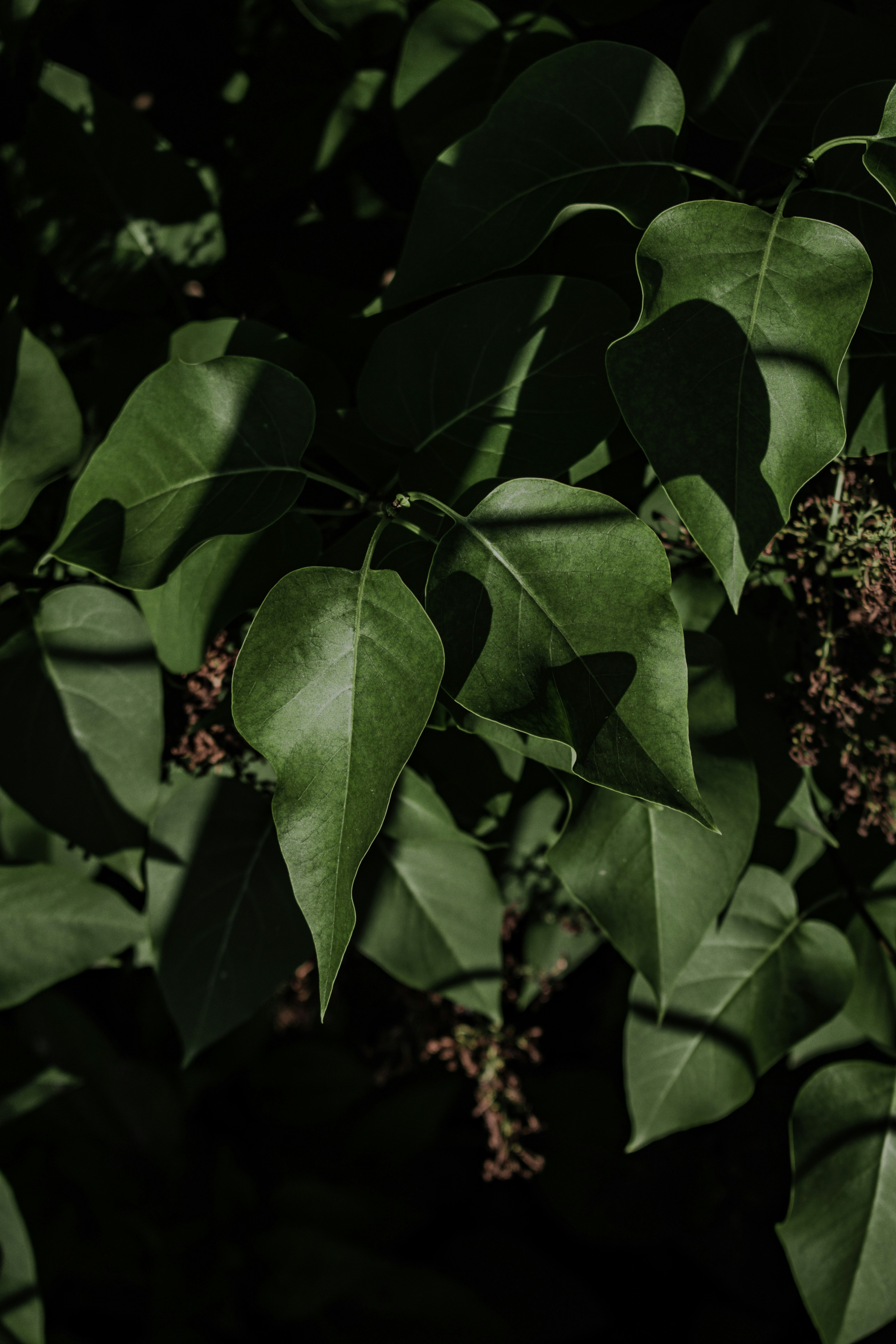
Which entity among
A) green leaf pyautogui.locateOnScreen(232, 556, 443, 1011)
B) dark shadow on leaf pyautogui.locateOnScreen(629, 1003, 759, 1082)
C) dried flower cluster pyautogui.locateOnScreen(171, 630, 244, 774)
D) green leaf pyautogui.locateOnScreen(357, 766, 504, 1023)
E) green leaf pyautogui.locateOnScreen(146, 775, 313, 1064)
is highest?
green leaf pyautogui.locateOnScreen(232, 556, 443, 1011)

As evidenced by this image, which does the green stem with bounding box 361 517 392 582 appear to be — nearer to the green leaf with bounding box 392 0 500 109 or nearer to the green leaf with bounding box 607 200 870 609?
the green leaf with bounding box 607 200 870 609

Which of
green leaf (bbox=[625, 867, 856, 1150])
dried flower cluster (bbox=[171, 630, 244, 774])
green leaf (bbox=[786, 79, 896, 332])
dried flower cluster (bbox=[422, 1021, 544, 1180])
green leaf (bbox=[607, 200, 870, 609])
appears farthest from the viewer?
dried flower cluster (bbox=[422, 1021, 544, 1180])

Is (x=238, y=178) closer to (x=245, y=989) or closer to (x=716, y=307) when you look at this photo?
(x=716, y=307)

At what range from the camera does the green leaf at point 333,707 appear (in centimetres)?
46

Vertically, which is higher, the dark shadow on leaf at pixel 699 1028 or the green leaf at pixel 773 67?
the green leaf at pixel 773 67

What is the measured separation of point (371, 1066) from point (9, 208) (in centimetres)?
147

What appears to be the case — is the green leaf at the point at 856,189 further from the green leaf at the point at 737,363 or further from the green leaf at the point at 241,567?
the green leaf at the point at 241,567

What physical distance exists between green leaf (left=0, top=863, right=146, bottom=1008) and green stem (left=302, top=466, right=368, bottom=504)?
18.2 inches

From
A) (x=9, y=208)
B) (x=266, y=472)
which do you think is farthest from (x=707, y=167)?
(x=9, y=208)

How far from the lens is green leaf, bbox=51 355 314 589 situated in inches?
22.1

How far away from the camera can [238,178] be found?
887 mm

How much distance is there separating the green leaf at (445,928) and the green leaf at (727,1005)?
14cm

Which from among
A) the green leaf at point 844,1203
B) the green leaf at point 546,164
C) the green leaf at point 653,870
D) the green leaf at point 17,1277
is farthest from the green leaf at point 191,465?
the green leaf at point 17,1277

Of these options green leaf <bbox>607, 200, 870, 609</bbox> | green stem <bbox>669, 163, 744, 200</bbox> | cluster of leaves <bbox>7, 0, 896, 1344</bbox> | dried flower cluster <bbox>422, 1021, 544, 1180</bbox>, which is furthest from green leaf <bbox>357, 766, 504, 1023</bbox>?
green stem <bbox>669, 163, 744, 200</bbox>
